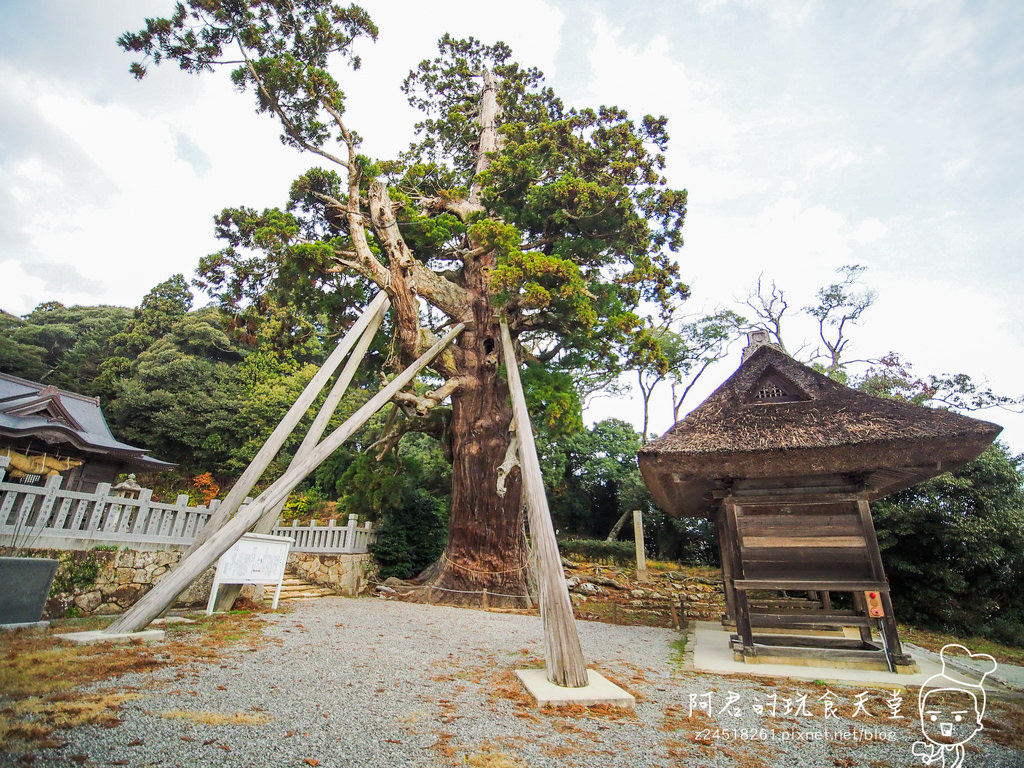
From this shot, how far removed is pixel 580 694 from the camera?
314 centimetres

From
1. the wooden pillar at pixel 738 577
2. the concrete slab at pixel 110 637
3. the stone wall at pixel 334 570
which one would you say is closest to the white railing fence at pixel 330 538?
the stone wall at pixel 334 570

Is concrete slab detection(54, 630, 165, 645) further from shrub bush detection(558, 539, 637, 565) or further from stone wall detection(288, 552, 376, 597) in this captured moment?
shrub bush detection(558, 539, 637, 565)

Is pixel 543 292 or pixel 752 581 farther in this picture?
pixel 543 292

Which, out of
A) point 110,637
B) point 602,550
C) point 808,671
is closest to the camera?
point 110,637

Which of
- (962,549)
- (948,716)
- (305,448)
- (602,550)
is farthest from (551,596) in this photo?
(602,550)

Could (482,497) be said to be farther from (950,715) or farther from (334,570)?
(950,715)

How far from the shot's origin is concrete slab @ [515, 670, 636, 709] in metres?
3.04

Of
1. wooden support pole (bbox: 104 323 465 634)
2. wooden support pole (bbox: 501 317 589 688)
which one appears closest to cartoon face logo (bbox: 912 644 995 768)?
wooden support pole (bbox: 501 317 589 688)

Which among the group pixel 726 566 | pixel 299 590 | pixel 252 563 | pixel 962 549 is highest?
pixel 962 549

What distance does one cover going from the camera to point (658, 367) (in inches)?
336

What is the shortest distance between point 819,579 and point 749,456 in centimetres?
163

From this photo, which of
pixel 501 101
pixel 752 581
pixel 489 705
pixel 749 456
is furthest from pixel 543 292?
pixel 501 101

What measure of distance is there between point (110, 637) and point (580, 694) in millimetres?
3906

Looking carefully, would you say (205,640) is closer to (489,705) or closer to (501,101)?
(489,705)
